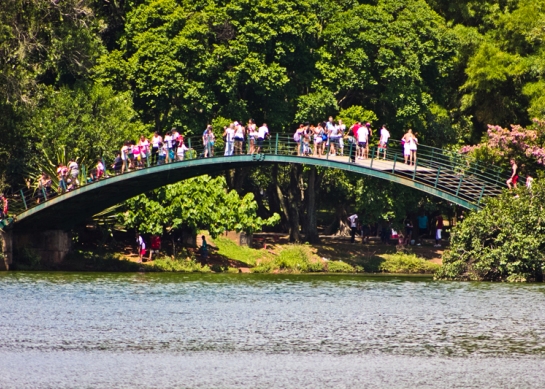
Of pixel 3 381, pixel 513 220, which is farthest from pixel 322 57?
pixel 3 381

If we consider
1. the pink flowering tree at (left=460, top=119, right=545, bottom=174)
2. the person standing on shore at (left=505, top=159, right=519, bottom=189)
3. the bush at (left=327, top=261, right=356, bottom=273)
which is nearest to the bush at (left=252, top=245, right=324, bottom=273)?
the bush at (left=327, top=261, right=356, bottom=273)

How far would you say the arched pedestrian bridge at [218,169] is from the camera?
41.5 m

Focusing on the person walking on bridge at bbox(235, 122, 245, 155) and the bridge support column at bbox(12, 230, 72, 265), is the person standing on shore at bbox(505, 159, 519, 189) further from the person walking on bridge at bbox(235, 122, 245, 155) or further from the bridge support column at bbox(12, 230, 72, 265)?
the bridge support column at bbox(12, 230, 72, 265)

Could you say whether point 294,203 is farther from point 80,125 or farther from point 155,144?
point 155,144

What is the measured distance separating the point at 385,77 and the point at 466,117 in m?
6.27

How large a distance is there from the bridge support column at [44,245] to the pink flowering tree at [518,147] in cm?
1617

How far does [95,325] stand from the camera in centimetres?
2856

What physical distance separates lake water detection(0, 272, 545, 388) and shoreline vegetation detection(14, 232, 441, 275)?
8.72m

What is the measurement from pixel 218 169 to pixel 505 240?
456 inches

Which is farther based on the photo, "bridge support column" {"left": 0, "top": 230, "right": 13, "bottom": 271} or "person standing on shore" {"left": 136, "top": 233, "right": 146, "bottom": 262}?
"person standing on shore" {"left": 136, "top": 233, "right": 146, "bottom": 262}

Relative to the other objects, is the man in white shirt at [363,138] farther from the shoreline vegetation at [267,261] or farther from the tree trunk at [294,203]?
the tree trunk at [294,203]

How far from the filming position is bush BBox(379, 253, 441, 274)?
51562 millimetres

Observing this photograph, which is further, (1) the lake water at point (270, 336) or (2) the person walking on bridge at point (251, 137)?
(2) the person walking on bridge at point (251, 137)

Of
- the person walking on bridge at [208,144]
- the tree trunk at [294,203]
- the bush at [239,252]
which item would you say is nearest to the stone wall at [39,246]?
the bush at [239,252]
